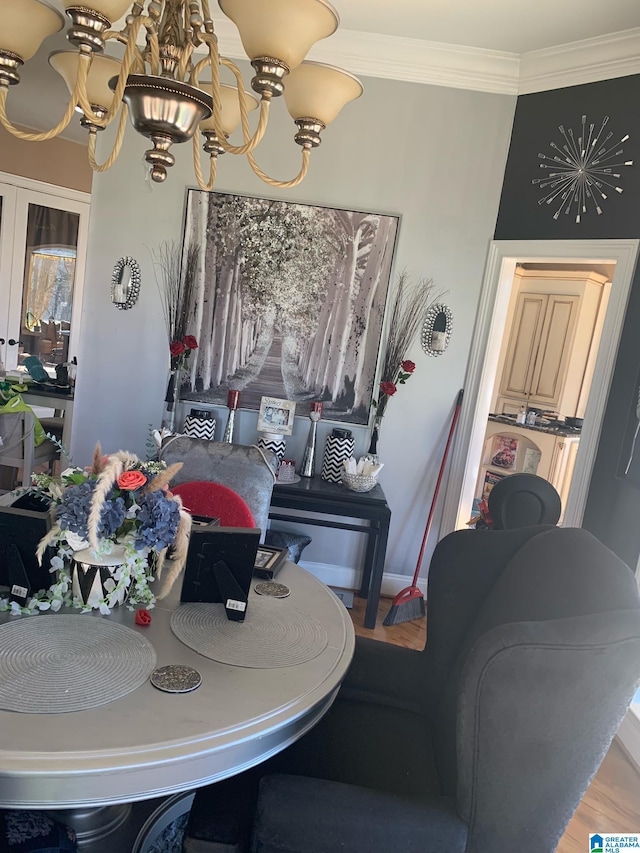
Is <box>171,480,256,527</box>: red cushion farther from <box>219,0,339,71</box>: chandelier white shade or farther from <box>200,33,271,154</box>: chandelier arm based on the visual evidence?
<box>219,0,339,71</box>: chandelier white shade

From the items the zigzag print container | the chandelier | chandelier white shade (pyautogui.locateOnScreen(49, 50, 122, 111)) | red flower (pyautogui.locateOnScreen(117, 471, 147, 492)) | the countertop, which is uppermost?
chandelier white shade (pyautogui.locateOnScreen(49, 50, 122, 111))

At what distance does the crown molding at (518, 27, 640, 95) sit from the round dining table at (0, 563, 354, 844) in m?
2.95

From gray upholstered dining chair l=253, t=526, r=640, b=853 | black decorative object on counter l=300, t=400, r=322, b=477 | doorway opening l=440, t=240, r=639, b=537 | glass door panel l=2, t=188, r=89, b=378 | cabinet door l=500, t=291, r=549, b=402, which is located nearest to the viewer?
gray upholstered dining chair l=253, t=526, r=640, b=853

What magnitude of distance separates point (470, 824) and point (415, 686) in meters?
0.52

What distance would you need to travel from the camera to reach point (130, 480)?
1.33 m

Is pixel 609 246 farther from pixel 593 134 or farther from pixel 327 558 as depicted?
pixel 327 558

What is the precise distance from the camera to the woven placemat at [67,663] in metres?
1.08

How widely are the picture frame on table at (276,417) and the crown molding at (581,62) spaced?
209cm

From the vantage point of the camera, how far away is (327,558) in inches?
142

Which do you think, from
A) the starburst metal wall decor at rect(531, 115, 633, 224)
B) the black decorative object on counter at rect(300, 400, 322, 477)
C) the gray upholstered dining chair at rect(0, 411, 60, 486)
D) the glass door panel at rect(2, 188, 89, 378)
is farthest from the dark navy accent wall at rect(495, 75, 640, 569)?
the glass door panel at rect(2, 188, 89, 378)

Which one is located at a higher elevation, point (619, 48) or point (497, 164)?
point (619, 48)

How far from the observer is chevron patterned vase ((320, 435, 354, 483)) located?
3311mm

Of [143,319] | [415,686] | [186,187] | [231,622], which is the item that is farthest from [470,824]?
[186,187]

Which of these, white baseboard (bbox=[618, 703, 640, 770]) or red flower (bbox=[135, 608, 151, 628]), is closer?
red flower (bbox=[135, 608, 151, 628])
